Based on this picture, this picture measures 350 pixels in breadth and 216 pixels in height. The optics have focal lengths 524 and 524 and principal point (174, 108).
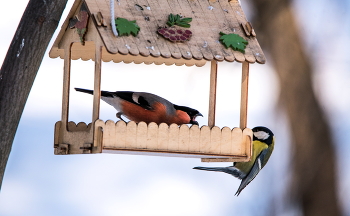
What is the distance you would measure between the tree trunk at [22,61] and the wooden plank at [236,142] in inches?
52.6

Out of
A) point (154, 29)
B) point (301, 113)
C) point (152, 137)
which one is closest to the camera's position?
point (152, 137)

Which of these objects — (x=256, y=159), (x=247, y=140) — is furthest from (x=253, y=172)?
(x=247, y=140)

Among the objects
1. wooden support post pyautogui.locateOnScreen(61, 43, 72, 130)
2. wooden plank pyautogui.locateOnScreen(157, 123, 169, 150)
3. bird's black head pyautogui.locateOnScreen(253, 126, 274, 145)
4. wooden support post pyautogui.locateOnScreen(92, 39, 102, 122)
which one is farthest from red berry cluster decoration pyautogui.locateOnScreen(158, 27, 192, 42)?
bird's black head pyautogui.locateOnScreen(253, 126, 274, 145)

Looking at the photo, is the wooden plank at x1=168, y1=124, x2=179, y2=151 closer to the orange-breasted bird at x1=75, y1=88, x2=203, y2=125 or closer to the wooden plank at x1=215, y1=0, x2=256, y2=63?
the orange-breasted bird at x1=75, y1=88, x2=203, y2=125

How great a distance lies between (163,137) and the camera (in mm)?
3197

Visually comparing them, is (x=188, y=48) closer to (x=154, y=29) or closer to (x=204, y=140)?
(x=154, y=29)

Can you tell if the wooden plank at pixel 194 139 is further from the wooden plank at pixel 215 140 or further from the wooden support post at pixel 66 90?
the wooden support post at pixel 66 90

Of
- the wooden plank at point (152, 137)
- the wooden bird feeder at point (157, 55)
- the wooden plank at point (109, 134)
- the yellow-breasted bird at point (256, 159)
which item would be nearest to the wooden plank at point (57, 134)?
the wooden bird feeder at point (157, 55)

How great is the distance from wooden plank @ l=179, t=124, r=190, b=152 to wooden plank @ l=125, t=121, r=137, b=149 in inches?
11.8

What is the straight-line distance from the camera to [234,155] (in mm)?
3398

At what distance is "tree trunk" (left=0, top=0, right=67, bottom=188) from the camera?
3219mm

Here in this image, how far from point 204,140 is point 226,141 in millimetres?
159

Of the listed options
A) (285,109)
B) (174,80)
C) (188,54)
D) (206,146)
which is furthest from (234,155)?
(285,109)

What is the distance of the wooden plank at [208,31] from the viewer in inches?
131
